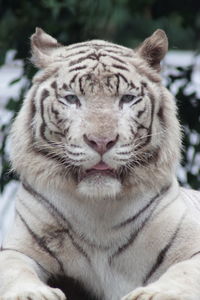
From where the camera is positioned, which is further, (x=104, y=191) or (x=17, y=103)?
(x=17, y=103)

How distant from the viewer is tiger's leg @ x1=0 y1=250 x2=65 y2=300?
3.16 meters

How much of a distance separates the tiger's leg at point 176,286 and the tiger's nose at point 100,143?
484 millimetres

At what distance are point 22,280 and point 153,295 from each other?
0.48 metres

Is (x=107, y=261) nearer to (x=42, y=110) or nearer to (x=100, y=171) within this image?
(x=100, y=171)

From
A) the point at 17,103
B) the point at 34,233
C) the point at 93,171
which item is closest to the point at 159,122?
the point at 93,171

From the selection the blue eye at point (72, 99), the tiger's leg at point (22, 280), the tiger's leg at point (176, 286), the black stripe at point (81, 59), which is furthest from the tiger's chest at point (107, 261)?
the black stripe at point (81, 59)

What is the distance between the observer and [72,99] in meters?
3.54

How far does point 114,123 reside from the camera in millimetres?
3402

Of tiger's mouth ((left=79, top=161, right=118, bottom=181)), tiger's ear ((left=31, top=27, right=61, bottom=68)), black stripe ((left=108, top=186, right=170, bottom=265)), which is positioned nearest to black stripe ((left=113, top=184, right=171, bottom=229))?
black stripe ((left=108, top=186, right=170, bottom=265))

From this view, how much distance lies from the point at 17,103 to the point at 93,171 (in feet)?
6.95

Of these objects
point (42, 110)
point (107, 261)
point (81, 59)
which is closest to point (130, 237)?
point (107, 261)

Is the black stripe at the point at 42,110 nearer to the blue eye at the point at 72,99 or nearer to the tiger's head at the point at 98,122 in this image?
the tiger's head at the point at 98,122

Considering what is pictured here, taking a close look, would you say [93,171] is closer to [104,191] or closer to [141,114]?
[104,191]

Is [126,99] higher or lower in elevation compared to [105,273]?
higher
